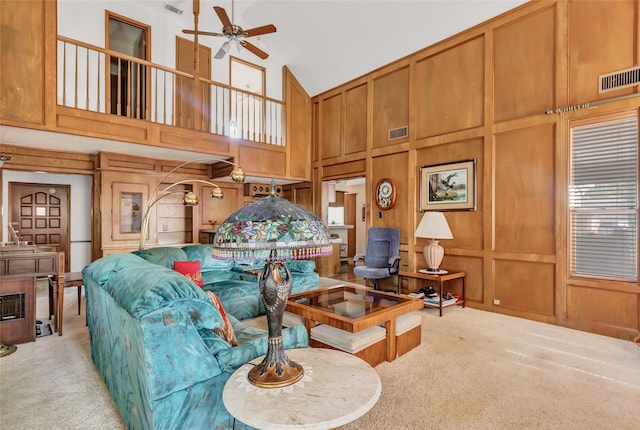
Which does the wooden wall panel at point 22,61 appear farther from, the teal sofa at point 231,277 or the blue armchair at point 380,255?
the blue armchair at point 380,255

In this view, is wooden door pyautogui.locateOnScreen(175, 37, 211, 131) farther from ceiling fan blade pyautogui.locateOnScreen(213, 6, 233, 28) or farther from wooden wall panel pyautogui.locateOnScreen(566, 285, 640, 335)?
wooden wall panel pyautogui.locateOnScreen(566, 285, 640, 335)

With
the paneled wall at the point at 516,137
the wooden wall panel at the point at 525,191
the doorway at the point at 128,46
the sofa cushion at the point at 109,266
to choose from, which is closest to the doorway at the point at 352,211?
the paneled wall at the point at 516,137

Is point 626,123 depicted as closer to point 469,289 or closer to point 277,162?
point 469,289

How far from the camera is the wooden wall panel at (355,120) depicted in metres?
5.95

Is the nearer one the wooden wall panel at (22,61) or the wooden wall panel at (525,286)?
the wooden wall panel at (22,61)

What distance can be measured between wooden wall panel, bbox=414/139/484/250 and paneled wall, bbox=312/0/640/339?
0.01 m

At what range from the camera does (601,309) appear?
3.41 meters

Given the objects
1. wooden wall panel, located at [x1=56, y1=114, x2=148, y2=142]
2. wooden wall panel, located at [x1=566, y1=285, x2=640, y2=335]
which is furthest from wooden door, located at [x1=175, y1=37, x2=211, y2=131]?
wooden wall panel, located at [x1=566, y1=285, x2=640, y2=335]

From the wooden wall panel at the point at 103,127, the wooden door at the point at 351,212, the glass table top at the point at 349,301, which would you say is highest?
the wooden wall panel at the point at 103,127

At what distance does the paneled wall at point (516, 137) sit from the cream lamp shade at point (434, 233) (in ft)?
1.37

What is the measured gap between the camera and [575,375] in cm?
247

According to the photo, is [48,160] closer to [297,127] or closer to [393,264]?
[297,127]

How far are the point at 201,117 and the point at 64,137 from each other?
1876 millimetres

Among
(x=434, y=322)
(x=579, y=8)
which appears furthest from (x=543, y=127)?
(x=434, y=322)
